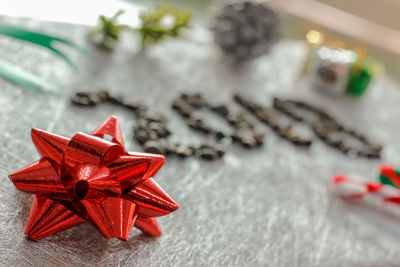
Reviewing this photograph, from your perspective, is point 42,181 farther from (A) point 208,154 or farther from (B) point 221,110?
(B) point 221,110

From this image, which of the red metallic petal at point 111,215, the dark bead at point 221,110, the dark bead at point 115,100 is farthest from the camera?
the dark bead at point 221,110

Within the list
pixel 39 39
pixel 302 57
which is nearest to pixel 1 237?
pixel 39 39

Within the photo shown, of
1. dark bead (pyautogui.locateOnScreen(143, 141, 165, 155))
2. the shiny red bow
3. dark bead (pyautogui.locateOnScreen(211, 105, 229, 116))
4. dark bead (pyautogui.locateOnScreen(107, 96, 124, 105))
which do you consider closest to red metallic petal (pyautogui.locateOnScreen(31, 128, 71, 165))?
the shiny red bow

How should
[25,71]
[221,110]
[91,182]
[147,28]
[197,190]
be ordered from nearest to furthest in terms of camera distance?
[91,182], [197,190], [25,71], [221,110], [147,28]

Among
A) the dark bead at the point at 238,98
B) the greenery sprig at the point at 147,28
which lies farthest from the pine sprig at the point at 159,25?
the dark bead at the point at 238,98

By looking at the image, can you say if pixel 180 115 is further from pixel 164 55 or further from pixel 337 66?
pixel 337 66

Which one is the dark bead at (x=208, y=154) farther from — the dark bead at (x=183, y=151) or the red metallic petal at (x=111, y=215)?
the red metallic petal at (x=111, y=215)

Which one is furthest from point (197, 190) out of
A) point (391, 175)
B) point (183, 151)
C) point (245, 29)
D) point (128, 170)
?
point (245, 29)
